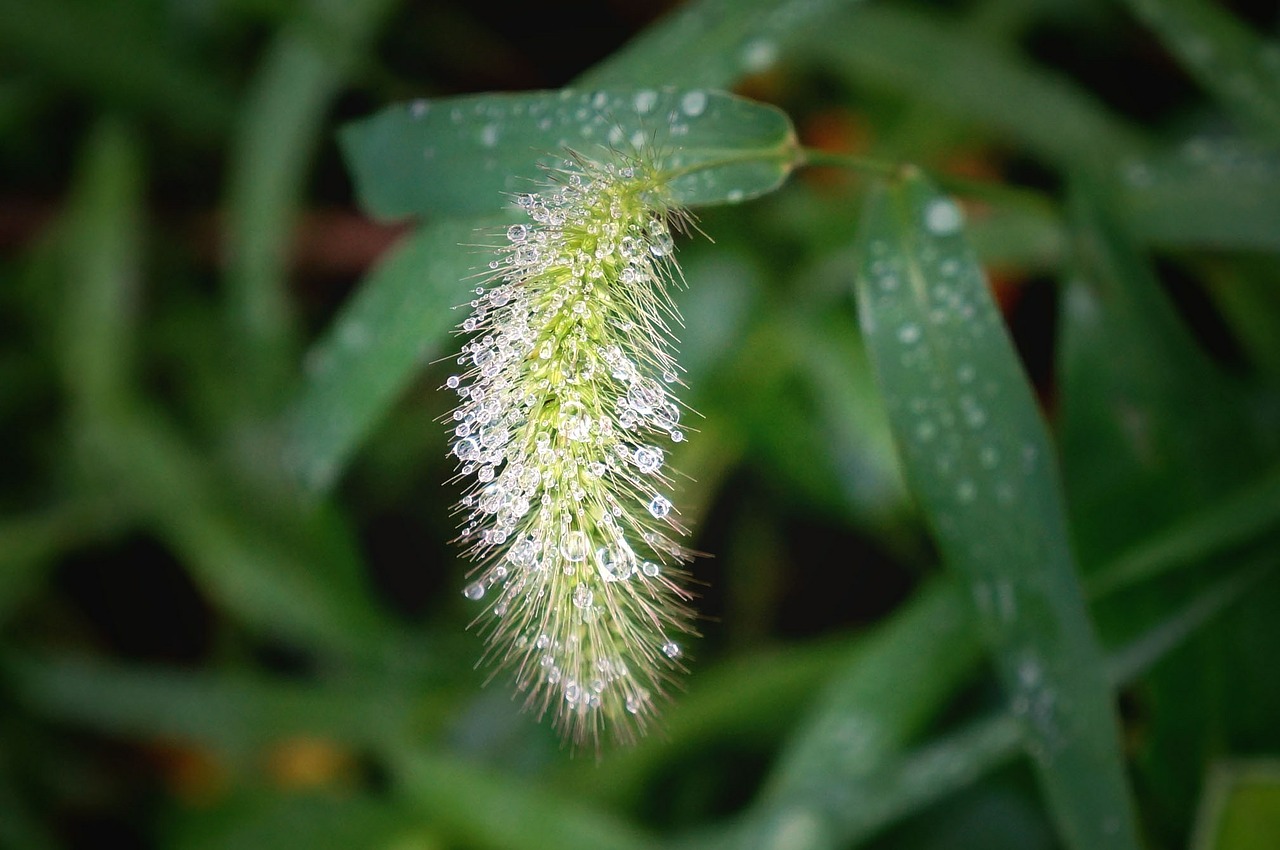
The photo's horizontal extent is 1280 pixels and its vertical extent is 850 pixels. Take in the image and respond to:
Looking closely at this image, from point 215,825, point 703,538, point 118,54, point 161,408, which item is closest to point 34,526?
point 161,408

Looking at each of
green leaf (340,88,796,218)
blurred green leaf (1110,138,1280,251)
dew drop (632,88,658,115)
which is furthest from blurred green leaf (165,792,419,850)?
blurred green leaf (1110,138,1280,251)

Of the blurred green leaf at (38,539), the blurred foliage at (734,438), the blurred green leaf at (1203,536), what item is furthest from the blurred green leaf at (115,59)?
the blurred green leaf at (1203,536)

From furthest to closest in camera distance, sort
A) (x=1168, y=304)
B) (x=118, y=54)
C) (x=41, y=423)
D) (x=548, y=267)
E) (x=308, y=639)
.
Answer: (x=41, y=423) < (x=118, y=54) < (x=308, y=639) < (x=1168, y=304) < (x=548, y=267)

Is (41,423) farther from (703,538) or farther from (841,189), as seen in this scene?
(841,189)

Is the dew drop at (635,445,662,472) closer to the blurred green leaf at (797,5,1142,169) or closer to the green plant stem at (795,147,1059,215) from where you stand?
the green plant stem at (795,147,1059,215)

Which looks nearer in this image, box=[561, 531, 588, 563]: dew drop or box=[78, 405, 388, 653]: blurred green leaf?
box=[561, 531, 588, 563]: dew drop

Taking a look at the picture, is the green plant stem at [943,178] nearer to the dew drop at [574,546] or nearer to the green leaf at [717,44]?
A: the green leaf at [717,44]

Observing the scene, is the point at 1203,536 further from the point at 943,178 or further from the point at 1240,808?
the point at 943,178
